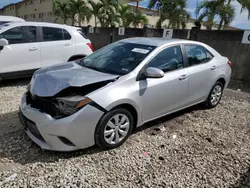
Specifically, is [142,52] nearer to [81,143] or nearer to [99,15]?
[81,143]

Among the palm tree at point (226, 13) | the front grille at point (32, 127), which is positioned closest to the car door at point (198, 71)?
the front grille at point (32, 127)

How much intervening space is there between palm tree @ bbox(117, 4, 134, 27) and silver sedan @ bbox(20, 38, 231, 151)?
70.7ft

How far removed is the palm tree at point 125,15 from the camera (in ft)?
80.5

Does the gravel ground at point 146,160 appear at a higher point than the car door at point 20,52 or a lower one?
lower

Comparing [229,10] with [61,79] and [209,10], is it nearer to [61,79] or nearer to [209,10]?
[209,10]

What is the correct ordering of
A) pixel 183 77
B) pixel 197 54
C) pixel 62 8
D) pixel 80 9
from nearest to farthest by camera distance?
pixel 183 77 < pixel 197 54 < pixel 80 9 < pixel 62 8

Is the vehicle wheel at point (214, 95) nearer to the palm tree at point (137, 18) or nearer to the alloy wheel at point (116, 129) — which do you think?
the alloy wheel at point (116, 129)

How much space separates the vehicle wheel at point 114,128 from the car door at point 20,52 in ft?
12.5

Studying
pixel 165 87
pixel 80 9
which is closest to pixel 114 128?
pixel 165 87

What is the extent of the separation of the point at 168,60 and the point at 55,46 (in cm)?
366

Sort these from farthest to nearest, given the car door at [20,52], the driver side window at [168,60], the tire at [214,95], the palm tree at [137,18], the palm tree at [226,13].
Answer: the palm tree at [137,18], the palm tree at [226,13], the car door at [20,52], the tire at [214,95], the driver side window at [168,60]

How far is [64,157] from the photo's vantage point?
2.90 m

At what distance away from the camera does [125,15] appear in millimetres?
25688

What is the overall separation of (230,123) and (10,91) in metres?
5.07
